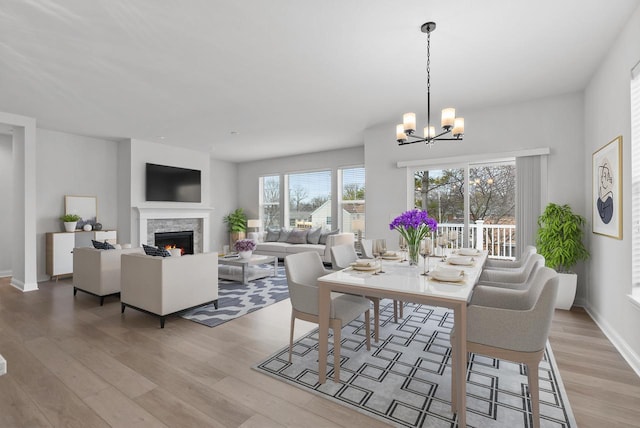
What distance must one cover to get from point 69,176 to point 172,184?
1.77 m

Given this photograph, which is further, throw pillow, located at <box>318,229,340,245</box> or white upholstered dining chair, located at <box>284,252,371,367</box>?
throw pillow, located at <box>318,229,340,245</box>

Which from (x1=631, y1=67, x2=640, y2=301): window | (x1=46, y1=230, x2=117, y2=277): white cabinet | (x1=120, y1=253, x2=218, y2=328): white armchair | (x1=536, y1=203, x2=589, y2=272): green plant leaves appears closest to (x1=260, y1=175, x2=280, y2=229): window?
(x1=46, y1=230, x2=117, y2=277): white cabinet

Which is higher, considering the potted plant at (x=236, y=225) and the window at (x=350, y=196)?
the window at (x=350, y=196)

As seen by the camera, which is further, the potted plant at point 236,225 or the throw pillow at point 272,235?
the potted plant at point 236,225

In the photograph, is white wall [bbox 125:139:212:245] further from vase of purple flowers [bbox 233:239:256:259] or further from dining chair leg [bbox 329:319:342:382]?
dining chair leg [bbox 329:319:342:382]

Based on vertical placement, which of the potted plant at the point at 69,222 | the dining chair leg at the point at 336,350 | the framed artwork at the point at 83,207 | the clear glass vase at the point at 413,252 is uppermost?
the framed artwork at the point at 83,207

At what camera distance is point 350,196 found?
731cm

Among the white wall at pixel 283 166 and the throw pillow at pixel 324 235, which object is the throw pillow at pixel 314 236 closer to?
the throw pillow at pixel 324 235

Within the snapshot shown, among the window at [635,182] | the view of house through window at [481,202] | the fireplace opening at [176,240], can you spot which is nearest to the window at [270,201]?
the fireplace opening at [176,240]

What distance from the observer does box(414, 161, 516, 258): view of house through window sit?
495cm

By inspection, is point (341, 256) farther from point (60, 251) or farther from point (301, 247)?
point (60, 251)

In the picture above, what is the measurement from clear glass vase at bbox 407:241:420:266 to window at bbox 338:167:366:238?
4395mm

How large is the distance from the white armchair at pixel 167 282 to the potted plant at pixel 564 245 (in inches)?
162

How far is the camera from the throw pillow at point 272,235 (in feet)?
25.3
